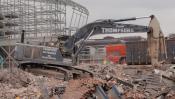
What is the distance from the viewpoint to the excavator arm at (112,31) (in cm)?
2559

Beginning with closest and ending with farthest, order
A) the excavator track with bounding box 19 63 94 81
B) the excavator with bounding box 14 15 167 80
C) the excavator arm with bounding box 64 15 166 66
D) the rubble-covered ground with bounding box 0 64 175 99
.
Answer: the rubble-covered ground with bounding box 0 64 175 99 < the excavator track with bounding box 19 63 94 81 < the excavator with bounding box 14 15 167 80 < the excavator arm with bounding box 64 15 166 66

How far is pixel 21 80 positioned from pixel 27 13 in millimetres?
31659

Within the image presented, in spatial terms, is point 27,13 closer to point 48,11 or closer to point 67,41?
point 48,11

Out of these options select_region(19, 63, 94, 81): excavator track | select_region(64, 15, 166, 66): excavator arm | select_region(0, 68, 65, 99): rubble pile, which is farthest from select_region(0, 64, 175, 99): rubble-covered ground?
select_region(64, 15, 166, 66): excavator arm

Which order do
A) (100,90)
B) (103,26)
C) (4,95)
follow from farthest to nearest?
(103,26) → (4,95) → (100,90)

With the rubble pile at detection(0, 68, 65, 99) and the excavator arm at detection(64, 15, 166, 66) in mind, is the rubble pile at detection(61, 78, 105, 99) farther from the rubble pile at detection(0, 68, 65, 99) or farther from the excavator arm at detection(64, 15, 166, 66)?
the excavator arm at detection(64, 15, 166, 66)

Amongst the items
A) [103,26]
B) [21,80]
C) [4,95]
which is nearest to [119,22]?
[103,26]

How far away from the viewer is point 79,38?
25.9 m

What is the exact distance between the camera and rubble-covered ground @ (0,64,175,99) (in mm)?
15148

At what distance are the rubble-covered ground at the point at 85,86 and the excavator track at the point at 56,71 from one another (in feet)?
2.07

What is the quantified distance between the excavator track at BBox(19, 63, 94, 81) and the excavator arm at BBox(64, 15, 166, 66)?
114cm

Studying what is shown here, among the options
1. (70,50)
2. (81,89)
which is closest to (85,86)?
(81,89)

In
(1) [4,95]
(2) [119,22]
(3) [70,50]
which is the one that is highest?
(2) [119,22]

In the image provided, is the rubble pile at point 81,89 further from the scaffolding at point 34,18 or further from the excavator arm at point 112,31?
the scaffolding at point 34,18
